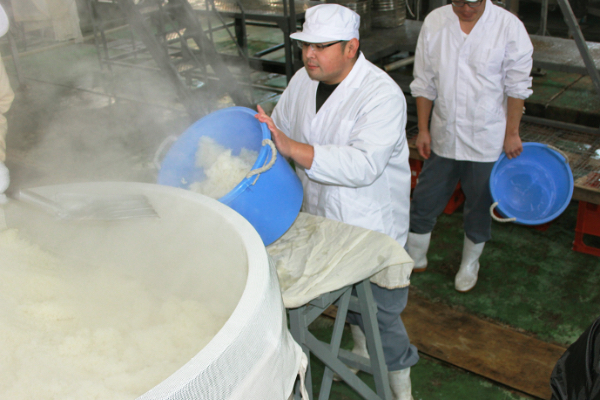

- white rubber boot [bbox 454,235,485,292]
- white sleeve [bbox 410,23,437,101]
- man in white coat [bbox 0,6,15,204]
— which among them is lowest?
white rubber boot [bbox 454,235,485,292]

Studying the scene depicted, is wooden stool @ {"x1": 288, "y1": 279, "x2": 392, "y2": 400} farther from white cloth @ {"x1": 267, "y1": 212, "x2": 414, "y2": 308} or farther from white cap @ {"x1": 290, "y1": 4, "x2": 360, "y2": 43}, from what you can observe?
white cap @ {"x1": 290, "y1": 4, "x2": 360, "y2": 43}

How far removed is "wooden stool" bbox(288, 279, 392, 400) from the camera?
1652 millimetres

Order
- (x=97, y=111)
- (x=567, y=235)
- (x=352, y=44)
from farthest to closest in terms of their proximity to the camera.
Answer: (x=97, y=111) → (x=567, y=235) → (x=352, y=44)

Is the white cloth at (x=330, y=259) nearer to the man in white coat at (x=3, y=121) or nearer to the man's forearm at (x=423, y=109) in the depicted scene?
the man in white coat at (x=3, y=121)

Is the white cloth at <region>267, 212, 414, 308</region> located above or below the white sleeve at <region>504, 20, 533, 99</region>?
below

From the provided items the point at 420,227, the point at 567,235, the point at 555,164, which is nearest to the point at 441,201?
the point at 420,227

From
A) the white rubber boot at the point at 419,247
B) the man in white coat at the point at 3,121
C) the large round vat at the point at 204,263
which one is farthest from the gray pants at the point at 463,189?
the man in white coat at the point at 3,121

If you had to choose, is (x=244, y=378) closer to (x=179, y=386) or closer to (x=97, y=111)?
(x=179, y=386)

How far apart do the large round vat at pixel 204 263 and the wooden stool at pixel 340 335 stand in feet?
1.15

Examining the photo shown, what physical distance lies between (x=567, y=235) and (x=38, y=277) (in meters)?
3.14

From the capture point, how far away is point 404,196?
6.70ft

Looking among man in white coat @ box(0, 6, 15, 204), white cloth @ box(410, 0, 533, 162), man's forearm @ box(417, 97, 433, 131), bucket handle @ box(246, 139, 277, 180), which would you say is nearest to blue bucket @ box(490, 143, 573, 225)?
white cloth @ box(410, 0, 533, 162)

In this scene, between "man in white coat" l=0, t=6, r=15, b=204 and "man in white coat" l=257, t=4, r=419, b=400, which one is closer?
"man in white coat" l=0, t=6, r=15, b=204

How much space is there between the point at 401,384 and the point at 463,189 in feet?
3.85
